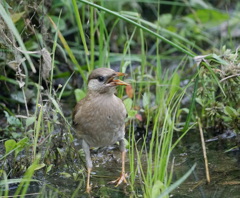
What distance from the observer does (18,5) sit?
5.40m

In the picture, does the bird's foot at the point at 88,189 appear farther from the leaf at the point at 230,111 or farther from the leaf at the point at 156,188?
the leaf at the point at 230,111

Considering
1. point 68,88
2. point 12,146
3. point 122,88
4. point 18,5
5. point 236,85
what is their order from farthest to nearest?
point 68,88 → point 122,88 → point 18,5 → point 236,85 → point 12,146

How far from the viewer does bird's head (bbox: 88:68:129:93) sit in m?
4.93

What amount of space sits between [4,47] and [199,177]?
81.7 inches

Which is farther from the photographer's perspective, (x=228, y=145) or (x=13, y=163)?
(x=228, y=145)

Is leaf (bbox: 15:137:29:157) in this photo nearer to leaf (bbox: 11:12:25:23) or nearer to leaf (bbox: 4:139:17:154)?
leaf (bbox: 4:139:17:154)

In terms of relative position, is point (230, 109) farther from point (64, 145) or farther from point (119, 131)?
point (64, 145)

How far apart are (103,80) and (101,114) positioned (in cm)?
31

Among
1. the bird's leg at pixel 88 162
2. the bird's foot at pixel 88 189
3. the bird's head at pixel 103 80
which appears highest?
the bird's head at pixel 103 80

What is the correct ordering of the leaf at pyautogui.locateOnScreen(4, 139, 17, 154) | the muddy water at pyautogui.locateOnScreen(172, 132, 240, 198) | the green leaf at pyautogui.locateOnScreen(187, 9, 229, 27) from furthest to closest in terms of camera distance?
1. the green leaf at pyautogui.locateOnScreen(187, 9, 229, 27)
2. the leaf at pyautogui.locateOnScreen(4, 139, 17, 154)
3. the muddy water at pyautogui.locateOnScreen(172, 132, 240, 198)

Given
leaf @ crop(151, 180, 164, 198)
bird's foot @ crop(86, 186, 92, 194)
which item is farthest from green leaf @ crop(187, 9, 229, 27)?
leaf @ crop(151, 180, 164, 198)

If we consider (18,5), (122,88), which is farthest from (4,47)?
(122,88)

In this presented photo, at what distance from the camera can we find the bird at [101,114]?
4.98 m

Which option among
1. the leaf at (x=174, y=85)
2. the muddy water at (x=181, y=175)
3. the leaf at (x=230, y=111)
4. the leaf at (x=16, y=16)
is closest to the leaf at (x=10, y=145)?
the muddy water at (x=181, y=175)
